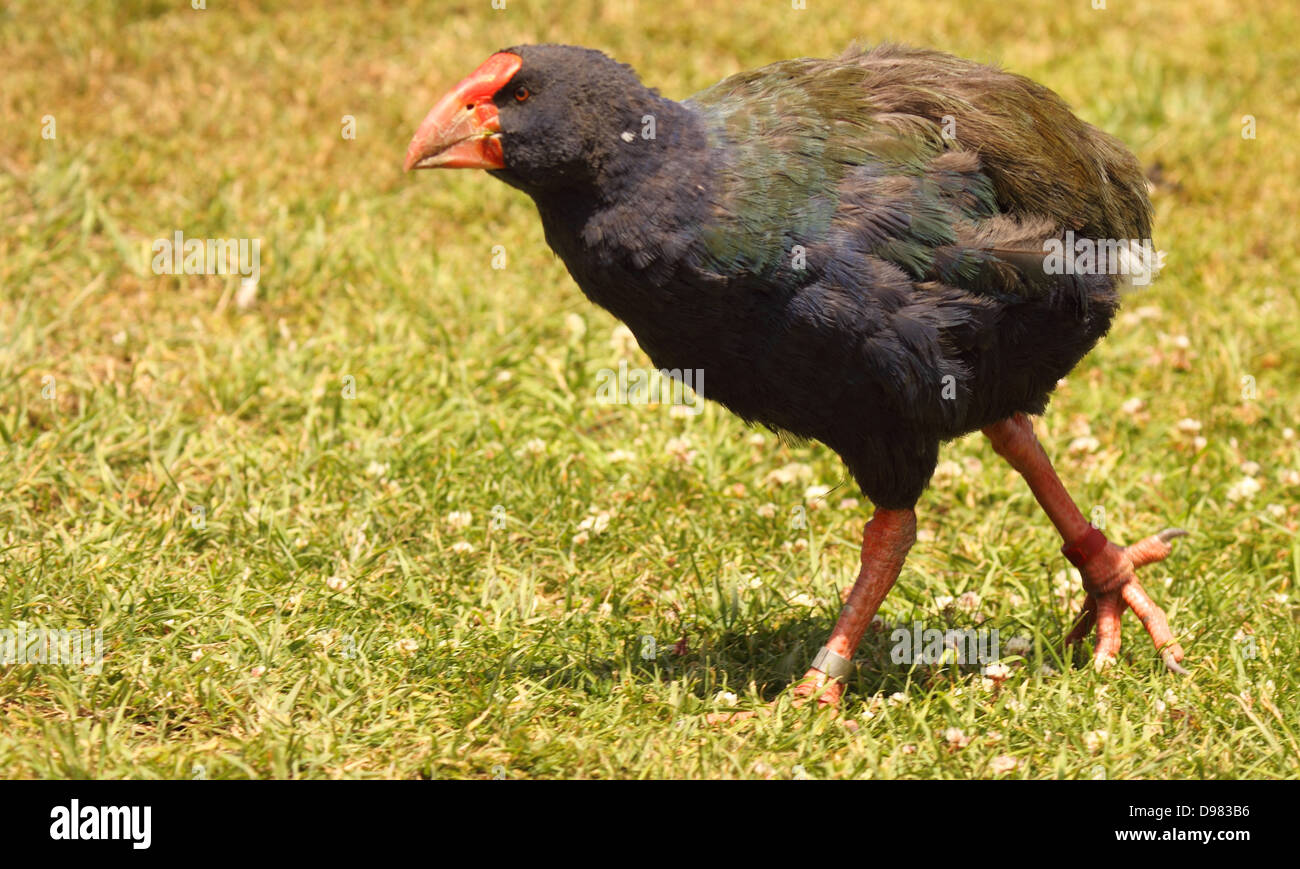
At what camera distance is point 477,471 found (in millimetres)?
4094

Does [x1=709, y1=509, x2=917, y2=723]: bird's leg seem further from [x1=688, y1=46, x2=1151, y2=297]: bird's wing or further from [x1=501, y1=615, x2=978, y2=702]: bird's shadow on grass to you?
[x1=688, y1=46, x2=1151, y2=297]: bird's wing

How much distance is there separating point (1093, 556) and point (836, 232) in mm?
1166

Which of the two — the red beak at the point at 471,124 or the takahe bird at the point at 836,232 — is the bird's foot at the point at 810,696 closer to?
the takahe bird at the point at 836,232

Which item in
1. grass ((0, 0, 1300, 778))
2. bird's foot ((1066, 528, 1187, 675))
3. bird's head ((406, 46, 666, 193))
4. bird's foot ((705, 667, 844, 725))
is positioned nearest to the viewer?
bird's head ((406, 46, 666, 193))

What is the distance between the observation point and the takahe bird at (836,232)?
2842mm

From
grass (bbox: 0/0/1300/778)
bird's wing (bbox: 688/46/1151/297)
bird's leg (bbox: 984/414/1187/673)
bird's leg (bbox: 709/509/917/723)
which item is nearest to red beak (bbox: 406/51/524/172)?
bird's wing (bbox: 688/46/1151/297)

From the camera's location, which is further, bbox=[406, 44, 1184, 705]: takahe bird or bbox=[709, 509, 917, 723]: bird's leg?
bbox=[709, 509, 917, 723]: bird's leg

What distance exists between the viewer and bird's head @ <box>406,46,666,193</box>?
282 centimetres

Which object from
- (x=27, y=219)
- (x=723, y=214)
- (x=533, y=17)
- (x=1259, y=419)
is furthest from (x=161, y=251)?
(x=1259, y=419)

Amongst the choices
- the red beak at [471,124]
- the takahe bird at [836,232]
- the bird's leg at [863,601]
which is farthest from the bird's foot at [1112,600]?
the red beak at [471,124]

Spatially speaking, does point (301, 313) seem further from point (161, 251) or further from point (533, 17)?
point (533, 17)

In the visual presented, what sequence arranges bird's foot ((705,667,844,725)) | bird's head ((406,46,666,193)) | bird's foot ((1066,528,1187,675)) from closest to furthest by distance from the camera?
bird's head ((406,46,666,193)) → bird's foot ((705,667,844,725)) → bird's foot ((1066,528,1187,675))

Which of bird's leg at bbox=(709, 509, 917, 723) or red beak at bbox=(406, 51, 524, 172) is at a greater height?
red beak at bbox=(406, 51, 524, 172)

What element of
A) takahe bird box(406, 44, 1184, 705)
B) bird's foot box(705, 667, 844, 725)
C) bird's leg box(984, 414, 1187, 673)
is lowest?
bird's foot box(705, 667, 844, 725)
